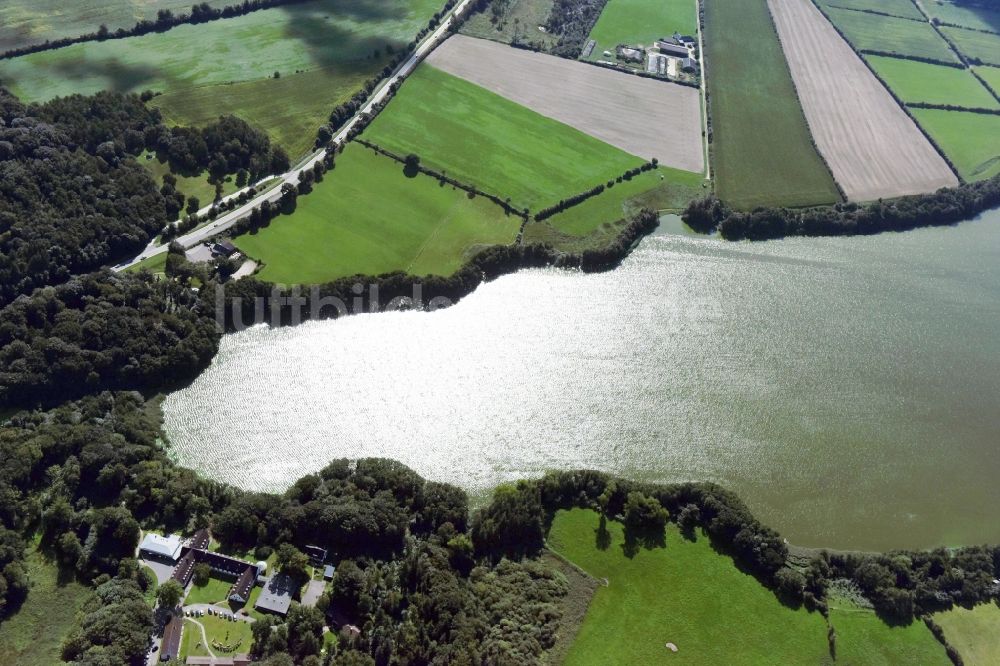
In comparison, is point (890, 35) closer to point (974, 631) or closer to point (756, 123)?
point (756, 123)

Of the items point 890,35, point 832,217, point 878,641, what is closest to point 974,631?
point 878,641

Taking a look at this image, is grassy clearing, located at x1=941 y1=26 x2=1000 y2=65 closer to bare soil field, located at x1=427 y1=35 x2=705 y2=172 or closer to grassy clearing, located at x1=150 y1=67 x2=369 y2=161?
bare soil field, located at x1=427 y1=35 x2=705 y2=172

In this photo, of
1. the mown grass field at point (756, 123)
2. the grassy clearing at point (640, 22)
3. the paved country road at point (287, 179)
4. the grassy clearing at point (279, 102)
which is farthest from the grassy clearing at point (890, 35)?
the grassy clearing at point (279, 102)

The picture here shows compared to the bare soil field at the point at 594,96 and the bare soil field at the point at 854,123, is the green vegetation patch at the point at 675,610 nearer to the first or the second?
the bare soil field at the point at 594,96

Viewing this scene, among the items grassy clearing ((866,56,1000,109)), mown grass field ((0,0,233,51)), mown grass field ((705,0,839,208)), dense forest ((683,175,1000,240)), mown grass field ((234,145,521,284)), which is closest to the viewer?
mown grass field ((234,145,521,284))

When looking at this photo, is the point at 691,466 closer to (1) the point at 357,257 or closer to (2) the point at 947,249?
(1) the point at 357,257

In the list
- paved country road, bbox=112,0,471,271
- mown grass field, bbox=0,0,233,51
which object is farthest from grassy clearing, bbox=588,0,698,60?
mown grass field, bbox=0,0,233,51

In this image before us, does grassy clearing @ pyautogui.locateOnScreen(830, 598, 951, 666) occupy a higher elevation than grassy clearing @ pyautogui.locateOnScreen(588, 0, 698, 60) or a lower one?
lower

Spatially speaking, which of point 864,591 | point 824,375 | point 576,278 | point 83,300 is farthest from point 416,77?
point 864,591
